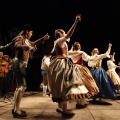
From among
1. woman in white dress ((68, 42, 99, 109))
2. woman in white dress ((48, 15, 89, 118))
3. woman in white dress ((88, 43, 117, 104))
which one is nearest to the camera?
woman in white dress ((48, 15, 89, 118))

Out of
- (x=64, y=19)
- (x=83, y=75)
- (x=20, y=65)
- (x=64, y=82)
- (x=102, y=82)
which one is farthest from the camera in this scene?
(x=64, y=19)

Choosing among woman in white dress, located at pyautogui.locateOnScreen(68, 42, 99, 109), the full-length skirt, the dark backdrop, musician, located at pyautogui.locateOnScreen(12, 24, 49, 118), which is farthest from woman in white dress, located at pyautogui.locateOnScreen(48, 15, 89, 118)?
the dark backdrop

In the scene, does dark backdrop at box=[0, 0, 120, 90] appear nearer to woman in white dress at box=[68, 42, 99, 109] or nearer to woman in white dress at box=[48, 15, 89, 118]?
woman in white dress at box=[68, 42, 99, 109]

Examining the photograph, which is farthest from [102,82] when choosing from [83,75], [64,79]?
[64,79]

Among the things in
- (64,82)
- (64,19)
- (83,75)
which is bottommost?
(64,82)

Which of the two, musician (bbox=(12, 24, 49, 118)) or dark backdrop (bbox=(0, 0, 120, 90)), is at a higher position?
dark backdrop (bbox=(0, 0, 120, 90))

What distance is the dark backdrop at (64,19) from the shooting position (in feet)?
37.3

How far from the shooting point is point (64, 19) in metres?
11.9

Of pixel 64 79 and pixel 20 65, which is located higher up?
pixel 20 65

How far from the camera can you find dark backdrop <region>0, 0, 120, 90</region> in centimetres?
1138

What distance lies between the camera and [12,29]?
10.9 meters

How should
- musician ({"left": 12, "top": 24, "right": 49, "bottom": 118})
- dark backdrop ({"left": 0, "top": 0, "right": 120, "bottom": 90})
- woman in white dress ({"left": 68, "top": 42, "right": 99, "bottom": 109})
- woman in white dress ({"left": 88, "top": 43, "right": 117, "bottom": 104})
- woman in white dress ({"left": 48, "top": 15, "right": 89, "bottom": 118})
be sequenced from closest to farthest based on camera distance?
woman in white dress ({"left": 48, "top": 15, "right": 89, "bottom": 118}) < musician ({"left": 12, "top": 24, "right": 49, "bottom": 118}) < woman in white dress ({"left": 68, "top": 42, "right": 99, "bottom": 109}) < woman in white dress ({"left": 88, "top": 43, "right": 117, "bottom": 104}) < dark backdrop ({"left": 0, "top": 0, "right": 120, "bottom": 90})

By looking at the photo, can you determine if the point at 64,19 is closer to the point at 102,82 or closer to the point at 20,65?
the point at 102,82

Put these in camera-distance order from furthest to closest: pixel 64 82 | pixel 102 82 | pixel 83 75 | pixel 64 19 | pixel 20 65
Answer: pixel 64 19, pixel 102 82, pixel 83 75, pixel 20 65, pixel 64 82
